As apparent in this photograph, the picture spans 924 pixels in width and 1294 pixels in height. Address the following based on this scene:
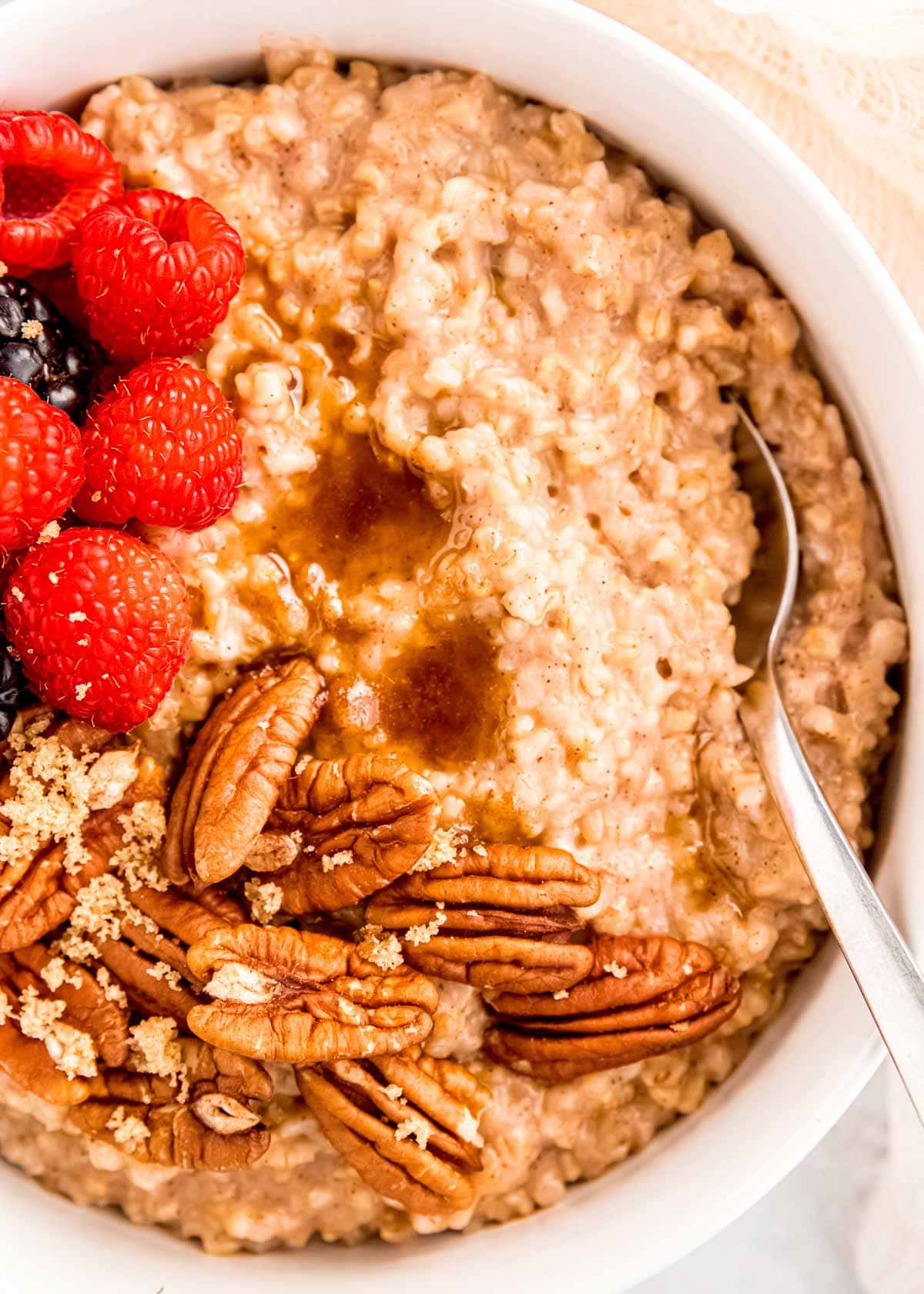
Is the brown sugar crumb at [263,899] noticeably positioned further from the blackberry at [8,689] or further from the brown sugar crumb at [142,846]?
the blackberry at [8,689]

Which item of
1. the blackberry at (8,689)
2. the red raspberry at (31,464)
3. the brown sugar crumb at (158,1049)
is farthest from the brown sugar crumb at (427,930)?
the red raspberry at (31,464)

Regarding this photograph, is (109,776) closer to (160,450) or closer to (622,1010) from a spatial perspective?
(160,450)

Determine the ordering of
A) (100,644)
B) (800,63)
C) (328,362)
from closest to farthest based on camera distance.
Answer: (100,644) < (328,362) < (800,63)

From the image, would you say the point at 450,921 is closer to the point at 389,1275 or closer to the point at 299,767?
the point at 299,767

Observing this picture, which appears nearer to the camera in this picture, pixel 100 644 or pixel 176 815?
pixel 100 644

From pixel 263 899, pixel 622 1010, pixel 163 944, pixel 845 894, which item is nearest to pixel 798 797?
pixel 845 894

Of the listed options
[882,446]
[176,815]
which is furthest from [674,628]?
[176,815]
